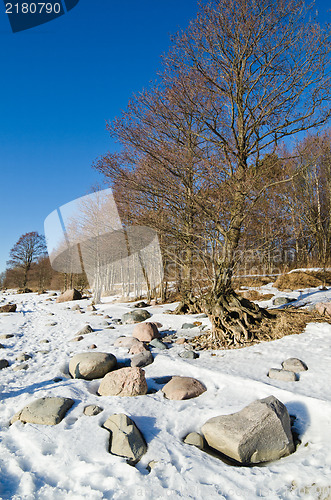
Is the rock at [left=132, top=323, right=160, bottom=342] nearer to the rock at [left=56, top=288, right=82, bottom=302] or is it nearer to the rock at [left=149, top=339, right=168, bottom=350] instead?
the rock at [left=149, top=339, right=168, bottom=350]

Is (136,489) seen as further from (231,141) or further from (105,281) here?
(105,281)

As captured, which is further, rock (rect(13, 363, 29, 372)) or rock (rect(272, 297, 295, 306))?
rock (rect(272, 297, 295, 306))

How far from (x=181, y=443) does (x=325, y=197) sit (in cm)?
2057

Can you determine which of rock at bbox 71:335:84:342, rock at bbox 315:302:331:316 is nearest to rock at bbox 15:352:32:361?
rock at bbox 71:335:84:342

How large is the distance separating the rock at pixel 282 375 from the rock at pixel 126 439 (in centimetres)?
222

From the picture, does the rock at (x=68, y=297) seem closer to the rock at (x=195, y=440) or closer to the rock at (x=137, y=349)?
the rock at (x=137, y=349)

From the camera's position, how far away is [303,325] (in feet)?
19.8

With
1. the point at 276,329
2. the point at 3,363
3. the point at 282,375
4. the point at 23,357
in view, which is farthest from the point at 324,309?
the point at 3,363

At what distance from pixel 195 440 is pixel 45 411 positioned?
1780mm

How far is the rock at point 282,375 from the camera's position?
3.99 meters

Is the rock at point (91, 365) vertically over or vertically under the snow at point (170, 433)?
over

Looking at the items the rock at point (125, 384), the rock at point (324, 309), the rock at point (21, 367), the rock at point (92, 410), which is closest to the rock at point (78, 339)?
the rock at point (21, 367)

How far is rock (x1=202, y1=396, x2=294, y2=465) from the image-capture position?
8.80ft

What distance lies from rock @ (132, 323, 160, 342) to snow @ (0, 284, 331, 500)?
99 cm
